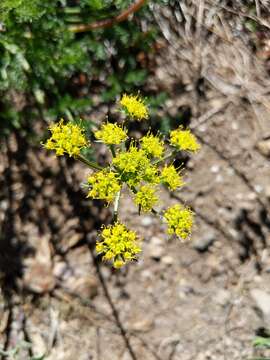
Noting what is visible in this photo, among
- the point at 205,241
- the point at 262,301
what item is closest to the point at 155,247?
the point at 205,241

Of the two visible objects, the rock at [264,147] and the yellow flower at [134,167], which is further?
the rock at [264,147]

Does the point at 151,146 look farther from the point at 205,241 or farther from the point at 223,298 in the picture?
the point at 223,298

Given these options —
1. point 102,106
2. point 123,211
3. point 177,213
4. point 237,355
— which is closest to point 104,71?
point 102,106

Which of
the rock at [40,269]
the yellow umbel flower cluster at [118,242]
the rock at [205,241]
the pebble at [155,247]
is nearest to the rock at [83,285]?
the rock at [40,269]

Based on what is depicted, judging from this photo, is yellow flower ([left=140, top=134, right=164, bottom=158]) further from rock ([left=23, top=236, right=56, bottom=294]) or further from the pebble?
rock ([left=23, top=236, right=56, bottom=294])

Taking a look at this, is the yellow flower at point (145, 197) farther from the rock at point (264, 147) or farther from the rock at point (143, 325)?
the rock at point (143, 325)

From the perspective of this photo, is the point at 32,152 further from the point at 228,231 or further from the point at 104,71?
the point at 228,231

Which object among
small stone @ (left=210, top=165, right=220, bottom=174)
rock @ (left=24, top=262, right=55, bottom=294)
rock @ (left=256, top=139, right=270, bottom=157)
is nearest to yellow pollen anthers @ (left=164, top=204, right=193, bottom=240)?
small stone @ (left=210, top=165, right=220, bottom=174)
